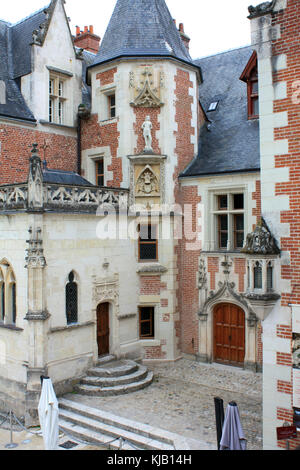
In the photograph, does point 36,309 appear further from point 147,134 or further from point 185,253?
point 147,134

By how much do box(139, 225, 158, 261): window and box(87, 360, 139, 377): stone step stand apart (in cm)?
379

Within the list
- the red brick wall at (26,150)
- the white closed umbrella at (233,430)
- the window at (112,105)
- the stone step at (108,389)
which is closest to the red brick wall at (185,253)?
the window at (112,105)

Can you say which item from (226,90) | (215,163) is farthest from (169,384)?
(226,90)

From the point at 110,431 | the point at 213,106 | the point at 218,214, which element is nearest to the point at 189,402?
the point at 110,431

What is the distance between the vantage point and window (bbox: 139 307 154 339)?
16.2 m

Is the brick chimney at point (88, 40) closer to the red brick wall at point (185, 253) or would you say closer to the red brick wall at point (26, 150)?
the red brick wall at point (26, 150)

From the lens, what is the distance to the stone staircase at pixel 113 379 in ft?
42.5

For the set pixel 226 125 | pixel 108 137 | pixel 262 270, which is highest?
pixel 226 125

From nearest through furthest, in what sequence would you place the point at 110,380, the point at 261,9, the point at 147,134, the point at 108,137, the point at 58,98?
the point at 261,9 < the point at 110,380 < the point at 147,134 < the point at 108,137 < the point at 58,98

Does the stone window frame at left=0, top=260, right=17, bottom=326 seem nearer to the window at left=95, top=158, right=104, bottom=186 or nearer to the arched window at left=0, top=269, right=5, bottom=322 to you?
the arched window at left=0, top=269, right=5, bottom=322

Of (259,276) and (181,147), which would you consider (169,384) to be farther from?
(181,147)

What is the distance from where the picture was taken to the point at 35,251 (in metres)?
12.4

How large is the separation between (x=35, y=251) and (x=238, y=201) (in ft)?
23.1

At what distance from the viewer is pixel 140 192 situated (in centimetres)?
1586
